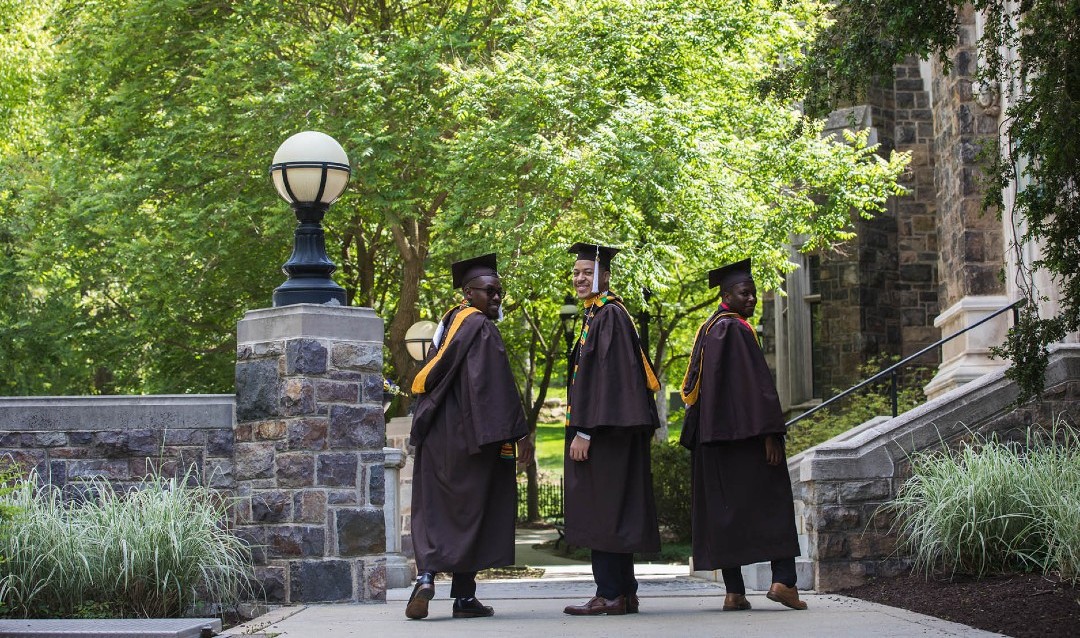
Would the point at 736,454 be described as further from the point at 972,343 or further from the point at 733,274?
the point at 972,343

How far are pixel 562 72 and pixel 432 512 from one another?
35.8 feet

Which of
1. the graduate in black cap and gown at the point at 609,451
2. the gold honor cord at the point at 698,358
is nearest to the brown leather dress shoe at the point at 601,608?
the graduate in black cap and gown at the point at 609,451

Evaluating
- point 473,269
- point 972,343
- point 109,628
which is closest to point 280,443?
point 473,269

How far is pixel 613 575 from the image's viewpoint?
853 centimetres

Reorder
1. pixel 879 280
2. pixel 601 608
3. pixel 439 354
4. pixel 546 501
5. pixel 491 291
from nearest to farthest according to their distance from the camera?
pixel 601 608, pixel 439 354, pixel 491 291, pixel 879 280, pixel 546 501

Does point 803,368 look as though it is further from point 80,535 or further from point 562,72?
point 80,535

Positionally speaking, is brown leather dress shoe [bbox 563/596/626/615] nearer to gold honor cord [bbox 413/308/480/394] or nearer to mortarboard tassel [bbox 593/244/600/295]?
gold honor cord [bbox 413/308/480/394]

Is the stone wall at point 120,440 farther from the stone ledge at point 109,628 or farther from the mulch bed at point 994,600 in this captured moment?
the mulch bed at point 994,600

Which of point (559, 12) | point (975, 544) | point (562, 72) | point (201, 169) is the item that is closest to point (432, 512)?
point (975, 544)

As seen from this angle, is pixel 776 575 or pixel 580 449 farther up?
pixel 580 449

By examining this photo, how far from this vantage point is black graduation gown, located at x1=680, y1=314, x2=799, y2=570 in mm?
8805

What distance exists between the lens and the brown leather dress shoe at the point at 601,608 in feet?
27.6

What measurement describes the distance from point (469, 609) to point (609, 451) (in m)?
1.31

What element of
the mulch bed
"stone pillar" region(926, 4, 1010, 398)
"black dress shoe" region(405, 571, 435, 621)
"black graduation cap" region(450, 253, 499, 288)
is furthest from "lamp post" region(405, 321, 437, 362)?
"black dress shoe" region(405, 571, 435, 621)
